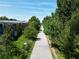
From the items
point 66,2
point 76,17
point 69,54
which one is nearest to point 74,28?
point 76,17

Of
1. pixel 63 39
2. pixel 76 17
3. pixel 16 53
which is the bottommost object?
pixel 16 53

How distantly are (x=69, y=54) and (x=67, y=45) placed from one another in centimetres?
81

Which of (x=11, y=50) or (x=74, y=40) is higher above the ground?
(x=74, y=40)

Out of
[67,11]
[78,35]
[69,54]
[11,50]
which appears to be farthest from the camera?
[67,11]

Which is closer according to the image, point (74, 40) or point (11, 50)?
point (74, 40)

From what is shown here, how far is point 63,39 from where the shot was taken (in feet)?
63.8

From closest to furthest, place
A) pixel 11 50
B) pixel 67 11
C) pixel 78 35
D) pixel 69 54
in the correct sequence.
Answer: pixel 78 35 → pixel 69 54 → pixel 11 50 → pixel 67 11

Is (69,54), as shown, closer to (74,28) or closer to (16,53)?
(74,28)

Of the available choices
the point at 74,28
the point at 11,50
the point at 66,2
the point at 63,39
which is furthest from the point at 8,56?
the point at 66,2

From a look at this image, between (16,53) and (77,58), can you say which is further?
(16,53)

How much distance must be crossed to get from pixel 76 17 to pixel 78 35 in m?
1.56

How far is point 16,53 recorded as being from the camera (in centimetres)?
2327

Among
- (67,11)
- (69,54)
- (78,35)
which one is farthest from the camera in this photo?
(67,11)

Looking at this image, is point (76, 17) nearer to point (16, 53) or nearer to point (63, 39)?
point (63, 39)
